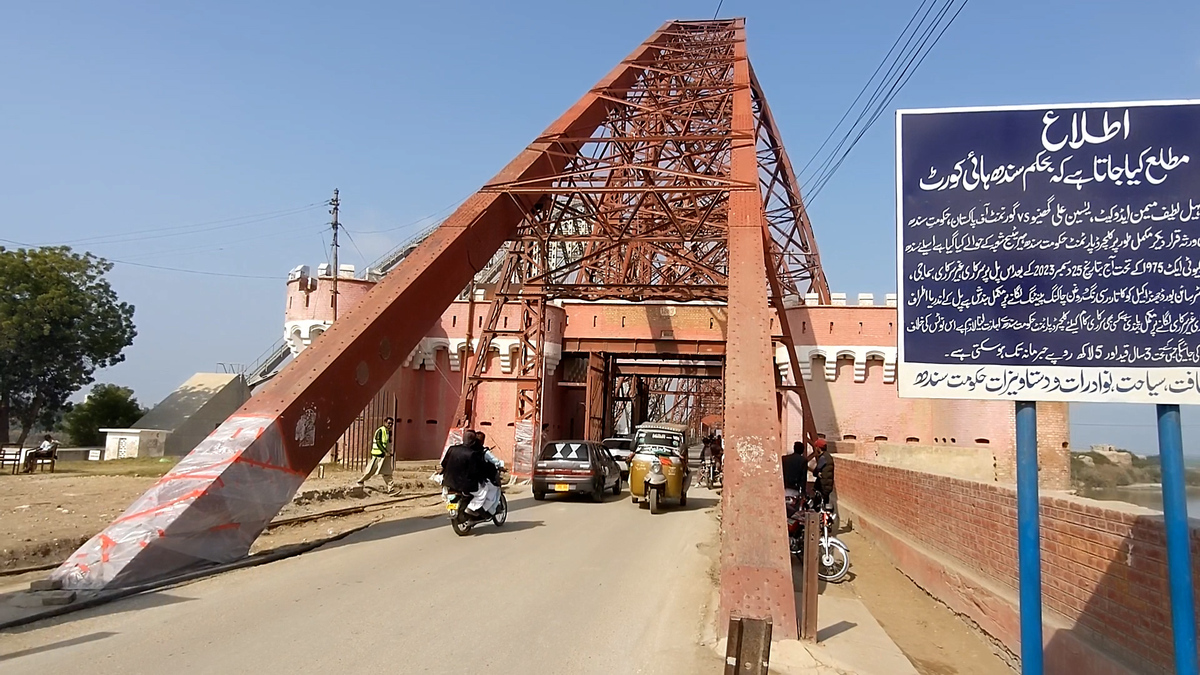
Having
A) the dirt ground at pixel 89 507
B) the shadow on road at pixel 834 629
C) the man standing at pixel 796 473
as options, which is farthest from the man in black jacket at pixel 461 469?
the shadow on road at pixel 834 629

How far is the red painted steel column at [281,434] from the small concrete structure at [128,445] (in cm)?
2415

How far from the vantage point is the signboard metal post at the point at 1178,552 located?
385 centimetres

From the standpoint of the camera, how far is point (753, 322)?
11.0 meters

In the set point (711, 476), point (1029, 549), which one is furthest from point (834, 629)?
point (711, 476)

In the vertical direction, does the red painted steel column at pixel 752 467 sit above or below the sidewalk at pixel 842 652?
above

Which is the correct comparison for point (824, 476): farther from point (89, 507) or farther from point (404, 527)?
point (89, 507)

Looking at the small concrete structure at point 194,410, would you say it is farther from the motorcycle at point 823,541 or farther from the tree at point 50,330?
the motorcycle at point 823,541

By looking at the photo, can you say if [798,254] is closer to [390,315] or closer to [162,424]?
[390,315]

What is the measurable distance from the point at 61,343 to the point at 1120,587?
42902 millimetres

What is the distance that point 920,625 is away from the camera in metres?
8.72

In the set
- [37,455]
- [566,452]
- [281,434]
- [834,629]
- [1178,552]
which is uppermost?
[281,434]

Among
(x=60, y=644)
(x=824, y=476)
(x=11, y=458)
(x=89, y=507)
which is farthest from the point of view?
(x=11, y=458)

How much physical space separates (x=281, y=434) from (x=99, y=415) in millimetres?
38097

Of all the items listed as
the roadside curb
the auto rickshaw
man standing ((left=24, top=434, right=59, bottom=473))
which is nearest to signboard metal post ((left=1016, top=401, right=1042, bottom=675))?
the roadside curb
